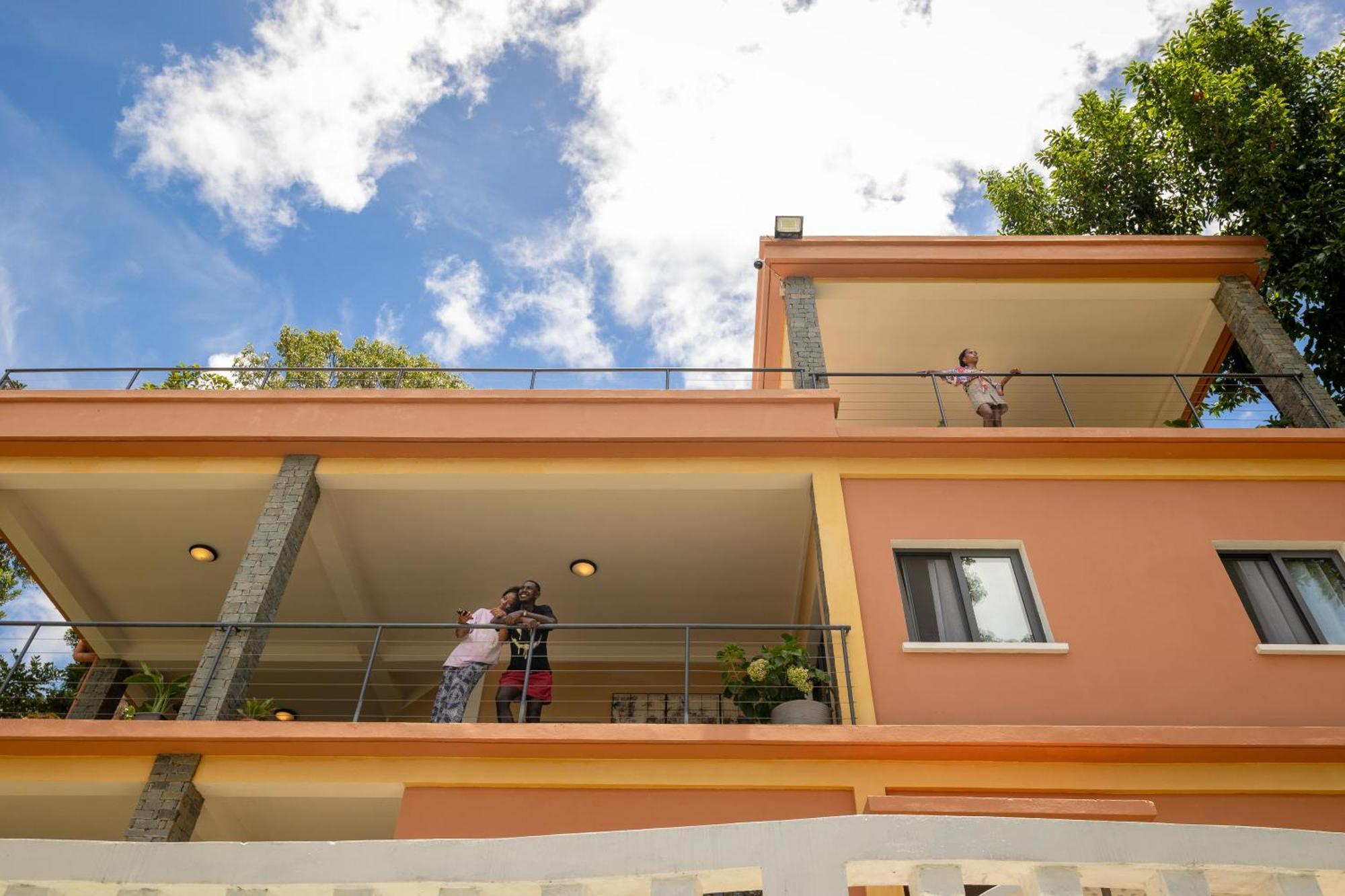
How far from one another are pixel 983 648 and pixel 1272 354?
5.98 meters

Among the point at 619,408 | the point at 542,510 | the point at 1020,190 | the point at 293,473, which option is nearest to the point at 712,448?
the point at 619,408

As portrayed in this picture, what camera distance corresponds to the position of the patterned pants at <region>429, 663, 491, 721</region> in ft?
29.4

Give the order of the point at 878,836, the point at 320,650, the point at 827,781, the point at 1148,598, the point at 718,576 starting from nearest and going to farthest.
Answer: the point at 878,836, the point at 827,781, the point at 1148,598, the point at 718,576, the point at 320,650

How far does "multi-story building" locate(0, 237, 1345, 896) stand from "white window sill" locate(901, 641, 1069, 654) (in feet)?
0.12

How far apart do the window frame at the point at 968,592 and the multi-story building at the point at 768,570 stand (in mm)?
33

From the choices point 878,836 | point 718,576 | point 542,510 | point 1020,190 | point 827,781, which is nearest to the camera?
point 878,836

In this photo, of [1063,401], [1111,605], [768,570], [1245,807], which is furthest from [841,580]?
[1245,807]

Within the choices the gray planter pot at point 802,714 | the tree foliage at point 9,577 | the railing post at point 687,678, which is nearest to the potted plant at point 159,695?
the railing post at point 687,678

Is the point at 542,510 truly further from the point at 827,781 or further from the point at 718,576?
the point at 827,781

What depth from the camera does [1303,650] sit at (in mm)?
8469

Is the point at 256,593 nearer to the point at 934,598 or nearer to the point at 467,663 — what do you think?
the point at 467,663

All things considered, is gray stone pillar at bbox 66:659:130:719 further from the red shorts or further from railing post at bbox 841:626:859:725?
railing post at bbox 841:626:859:725

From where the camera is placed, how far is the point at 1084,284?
1277 centimetres

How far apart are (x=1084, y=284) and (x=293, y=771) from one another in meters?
10.9
